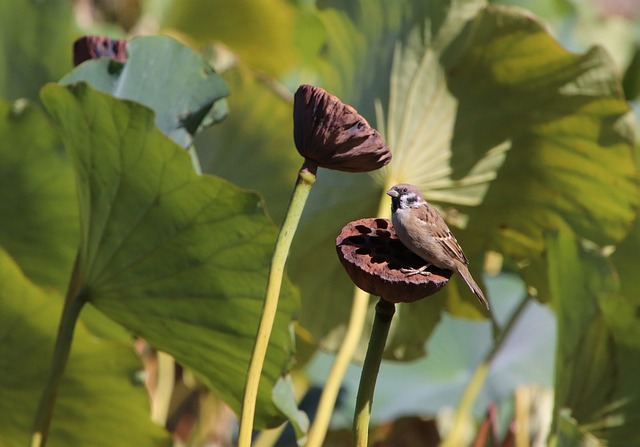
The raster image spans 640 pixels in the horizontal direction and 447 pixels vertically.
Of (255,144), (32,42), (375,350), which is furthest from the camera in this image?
(32,42)

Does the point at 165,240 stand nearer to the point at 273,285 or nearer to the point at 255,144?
the point at 273,285

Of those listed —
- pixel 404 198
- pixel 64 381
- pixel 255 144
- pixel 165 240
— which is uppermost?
pixel 404 198

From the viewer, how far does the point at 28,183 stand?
114 cm

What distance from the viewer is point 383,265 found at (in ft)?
1.93

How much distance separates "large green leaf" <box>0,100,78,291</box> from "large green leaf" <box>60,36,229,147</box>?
24 centimetres

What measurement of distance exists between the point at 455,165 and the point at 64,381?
52 centimetres

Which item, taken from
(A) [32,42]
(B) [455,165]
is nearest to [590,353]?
(B) [455,165]

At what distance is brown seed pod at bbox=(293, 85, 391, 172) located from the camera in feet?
1.99

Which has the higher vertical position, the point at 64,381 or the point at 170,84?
the point at 170,84

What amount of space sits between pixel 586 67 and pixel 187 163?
482 millimetres

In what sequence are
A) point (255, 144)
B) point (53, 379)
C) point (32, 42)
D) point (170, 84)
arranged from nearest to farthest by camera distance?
point (53, 379)
point (170, 84)
point (255, 144)
point (32, 42)

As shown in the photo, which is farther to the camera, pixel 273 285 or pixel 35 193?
pixel 35 193

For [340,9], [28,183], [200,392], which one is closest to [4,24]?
[28,183]

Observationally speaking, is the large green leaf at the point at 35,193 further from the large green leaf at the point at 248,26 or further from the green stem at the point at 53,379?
the large green leaf at the point at 248,26
